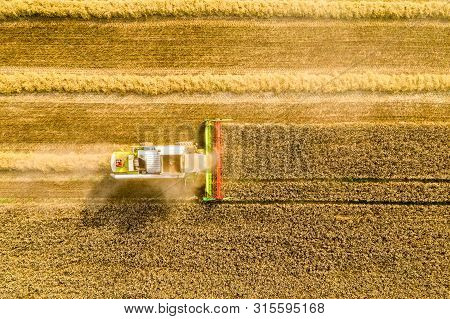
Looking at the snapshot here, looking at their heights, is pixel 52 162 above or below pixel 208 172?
above

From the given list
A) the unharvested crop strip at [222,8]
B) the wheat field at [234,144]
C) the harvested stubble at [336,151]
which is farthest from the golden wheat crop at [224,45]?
the harvested stubble at [336,151]

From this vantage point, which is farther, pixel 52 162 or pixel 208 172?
pixel 52 162

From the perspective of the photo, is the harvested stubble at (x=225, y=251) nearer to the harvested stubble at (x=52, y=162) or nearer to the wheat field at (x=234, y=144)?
the wheat field at (x=234, y=144)

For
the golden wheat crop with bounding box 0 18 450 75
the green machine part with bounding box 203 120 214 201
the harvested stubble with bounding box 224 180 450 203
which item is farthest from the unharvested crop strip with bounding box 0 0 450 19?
the harvested stubble with bounding box 224 180 450 203

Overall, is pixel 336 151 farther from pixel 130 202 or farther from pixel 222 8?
pixel 130 202

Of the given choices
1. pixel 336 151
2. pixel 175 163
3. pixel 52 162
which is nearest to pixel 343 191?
pixel 336 151
